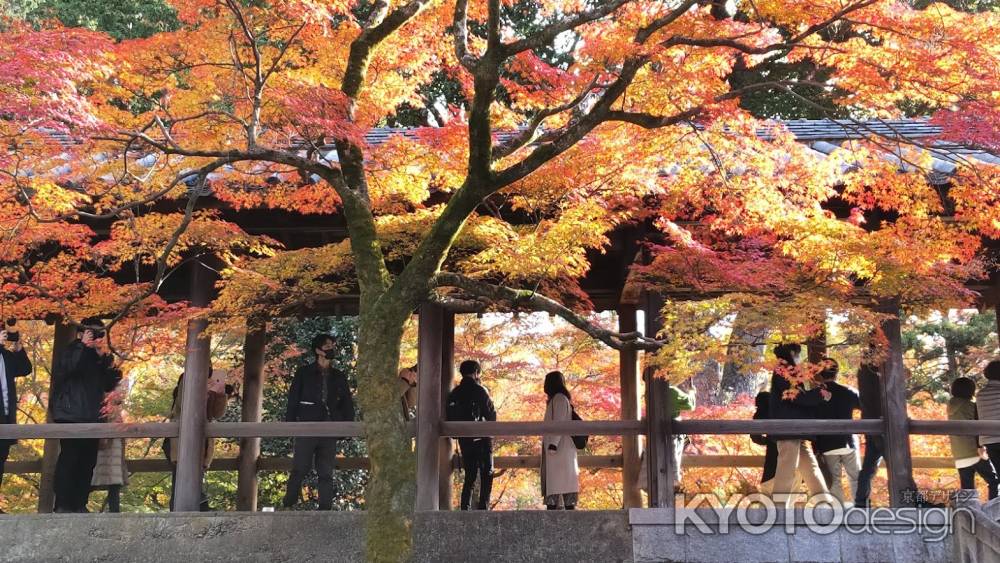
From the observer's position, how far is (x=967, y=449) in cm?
779

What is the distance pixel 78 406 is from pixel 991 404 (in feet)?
27.4

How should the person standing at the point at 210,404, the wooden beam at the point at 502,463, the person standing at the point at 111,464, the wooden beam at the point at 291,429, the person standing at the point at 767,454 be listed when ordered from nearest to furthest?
the wooden beam at the point at 291,429, the person standing at the point at 767,454, the person standing at the point at 111,464, the person standing at the point at 210,404, the wooden beam at the point at 502,463

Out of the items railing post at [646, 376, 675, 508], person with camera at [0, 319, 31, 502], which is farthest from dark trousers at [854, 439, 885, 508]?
person with camera at [0, 319, 31, 502]

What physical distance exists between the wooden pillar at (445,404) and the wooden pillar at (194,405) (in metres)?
2.41

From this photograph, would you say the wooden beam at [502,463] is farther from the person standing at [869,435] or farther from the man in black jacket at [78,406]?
the man in black jacket at [78,406]

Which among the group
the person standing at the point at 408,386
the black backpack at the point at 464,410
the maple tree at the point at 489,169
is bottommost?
the black backpack at the point at 464,410

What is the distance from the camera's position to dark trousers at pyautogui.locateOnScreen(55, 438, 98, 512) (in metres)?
7.52

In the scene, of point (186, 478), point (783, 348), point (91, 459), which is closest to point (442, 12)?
point (783, 348)

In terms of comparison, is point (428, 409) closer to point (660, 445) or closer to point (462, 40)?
point (660, 445)

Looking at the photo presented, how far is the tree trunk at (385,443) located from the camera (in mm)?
5164

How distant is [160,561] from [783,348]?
211 inches

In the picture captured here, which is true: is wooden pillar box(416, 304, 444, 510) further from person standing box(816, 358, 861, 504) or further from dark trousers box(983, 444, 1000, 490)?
dark trousers box(983, 444, 1000, 490)

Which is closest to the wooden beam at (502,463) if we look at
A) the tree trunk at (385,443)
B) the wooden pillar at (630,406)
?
the wooden pillar at (630,406)

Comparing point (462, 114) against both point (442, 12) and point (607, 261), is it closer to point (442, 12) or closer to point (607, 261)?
point (442, 12)
